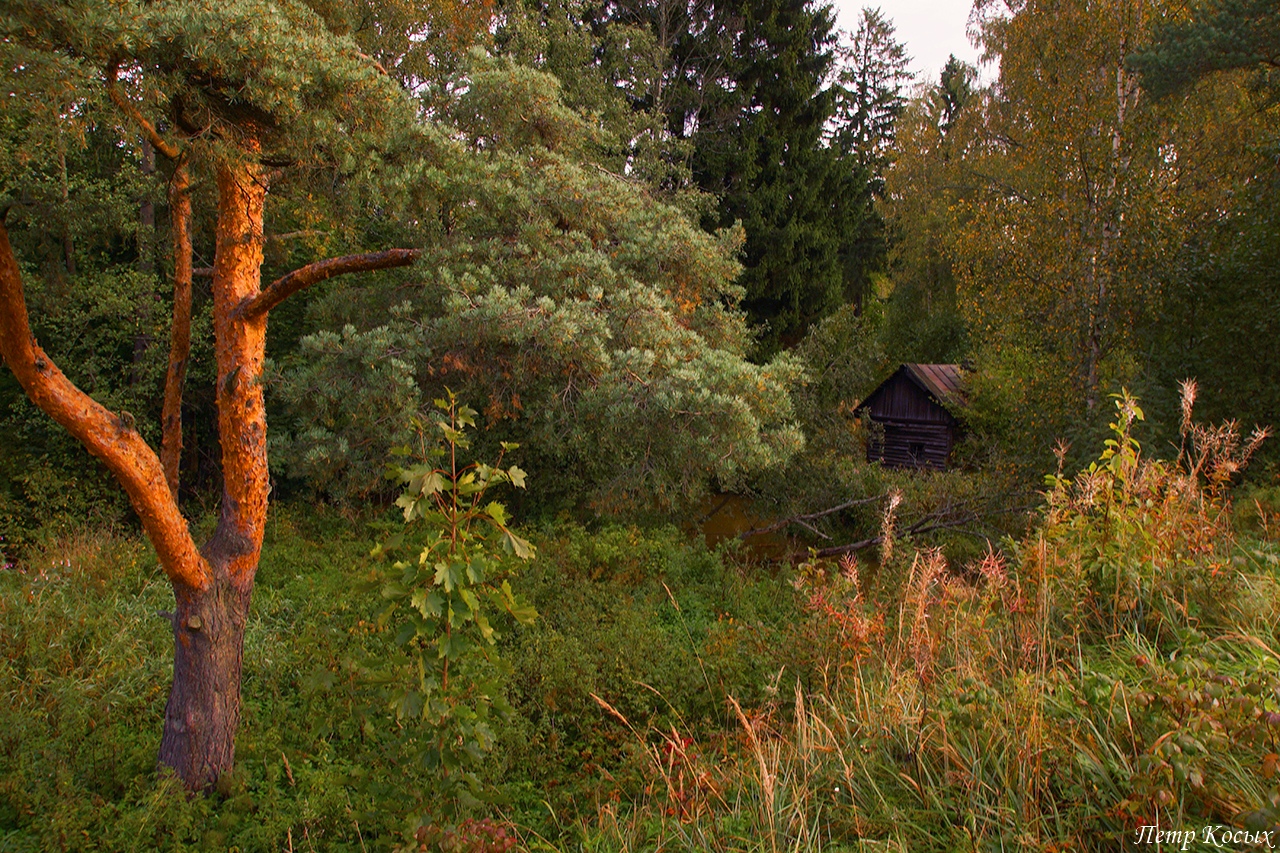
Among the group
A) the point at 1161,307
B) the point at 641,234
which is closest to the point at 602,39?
the point at 641,234

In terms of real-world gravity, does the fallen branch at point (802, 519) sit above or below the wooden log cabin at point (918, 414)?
below

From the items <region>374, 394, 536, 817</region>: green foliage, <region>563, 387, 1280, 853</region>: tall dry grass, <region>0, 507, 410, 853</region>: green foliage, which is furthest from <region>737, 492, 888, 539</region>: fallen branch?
<region>374, 394, 536, 817</region>: green foliage

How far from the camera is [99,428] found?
3.70m

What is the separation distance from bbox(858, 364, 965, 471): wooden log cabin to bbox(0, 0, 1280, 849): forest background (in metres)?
2.05

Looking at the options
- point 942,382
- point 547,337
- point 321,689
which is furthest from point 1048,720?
point 942,382

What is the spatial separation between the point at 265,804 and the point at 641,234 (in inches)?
274

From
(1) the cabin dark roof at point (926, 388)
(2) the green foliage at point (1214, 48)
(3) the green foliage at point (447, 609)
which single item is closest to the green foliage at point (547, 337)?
(3) the green foliage at point (447, 609)

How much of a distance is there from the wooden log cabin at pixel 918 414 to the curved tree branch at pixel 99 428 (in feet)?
58.7

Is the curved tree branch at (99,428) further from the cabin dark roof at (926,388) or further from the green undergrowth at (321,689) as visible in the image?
the cabin dark roof at (926,388)

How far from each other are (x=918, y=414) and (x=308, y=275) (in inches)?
748

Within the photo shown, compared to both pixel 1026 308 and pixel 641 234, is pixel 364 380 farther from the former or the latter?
pixel 1026 308

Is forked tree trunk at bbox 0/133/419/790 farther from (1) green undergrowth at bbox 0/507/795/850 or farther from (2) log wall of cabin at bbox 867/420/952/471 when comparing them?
(2) log wall of cabin at bbox 867/420/952/471

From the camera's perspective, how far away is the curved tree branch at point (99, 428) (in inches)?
138

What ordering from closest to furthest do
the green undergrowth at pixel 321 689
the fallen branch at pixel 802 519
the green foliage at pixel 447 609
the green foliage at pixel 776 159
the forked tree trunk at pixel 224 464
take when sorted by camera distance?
the green foliage at pixel 447 609, the forked tree trunk at pixel 224 464, the green undergrowth at pixel 321 689, the fallen branch at pixel 802 519, the green foliage at pixel 776 159
